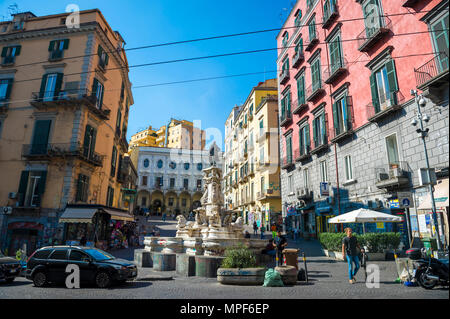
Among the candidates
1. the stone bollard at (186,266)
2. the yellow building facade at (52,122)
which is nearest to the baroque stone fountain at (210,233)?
the stone bollard at (186,266)

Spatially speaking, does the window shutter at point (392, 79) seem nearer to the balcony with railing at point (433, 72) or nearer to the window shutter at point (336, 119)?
the balcony with railing at point (433, 72)

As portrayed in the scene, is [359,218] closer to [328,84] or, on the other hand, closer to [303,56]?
[328,84]

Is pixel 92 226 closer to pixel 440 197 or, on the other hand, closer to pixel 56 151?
pixel 56 151

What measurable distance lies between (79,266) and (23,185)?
15.1m

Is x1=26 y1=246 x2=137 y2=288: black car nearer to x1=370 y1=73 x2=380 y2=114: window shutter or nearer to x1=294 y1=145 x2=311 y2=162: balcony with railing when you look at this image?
x1=370 y1=73 x2=380 y2=114: window shutter

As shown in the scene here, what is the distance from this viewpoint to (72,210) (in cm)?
Answer: 1909

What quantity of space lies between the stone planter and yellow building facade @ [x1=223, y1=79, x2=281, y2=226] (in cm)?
1807

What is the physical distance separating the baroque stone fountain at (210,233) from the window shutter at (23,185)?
1225cm

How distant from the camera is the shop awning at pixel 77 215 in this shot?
59.8ft

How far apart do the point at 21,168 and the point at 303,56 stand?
2502 cm

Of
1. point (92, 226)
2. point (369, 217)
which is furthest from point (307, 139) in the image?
point (92, 226)

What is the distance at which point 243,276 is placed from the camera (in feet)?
27.9

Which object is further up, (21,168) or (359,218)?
(21,168)
